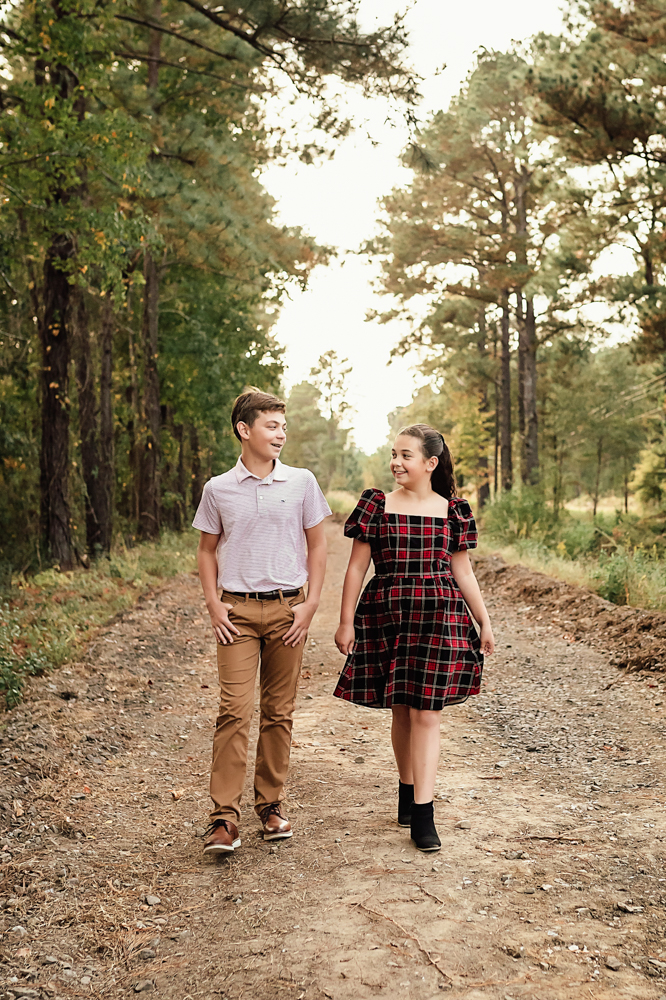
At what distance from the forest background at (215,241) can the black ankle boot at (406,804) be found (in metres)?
3.46

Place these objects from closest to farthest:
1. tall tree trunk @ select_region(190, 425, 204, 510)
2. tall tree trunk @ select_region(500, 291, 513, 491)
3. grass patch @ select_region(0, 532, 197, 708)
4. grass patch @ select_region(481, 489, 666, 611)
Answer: grass patch @ select_region(0, 532, 197, 708), grass patch @ select_region(481, 489, 666, 611), tall tree trunk @ select_region(500, 291, 513, 491), tall tree trunk @ select_region(190, 425, 204, 510)

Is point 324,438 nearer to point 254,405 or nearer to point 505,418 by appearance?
point 505,418

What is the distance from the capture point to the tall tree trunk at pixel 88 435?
17.0 metres

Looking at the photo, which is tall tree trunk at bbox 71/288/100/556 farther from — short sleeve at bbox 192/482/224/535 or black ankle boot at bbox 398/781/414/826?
black ankle boot at bbox 398/781/414/826

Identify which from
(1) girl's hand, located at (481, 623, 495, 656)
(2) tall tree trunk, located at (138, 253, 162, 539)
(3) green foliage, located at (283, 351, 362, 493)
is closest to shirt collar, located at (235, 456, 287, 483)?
(1) girl's hand, located at (481, 623, 495, 656)

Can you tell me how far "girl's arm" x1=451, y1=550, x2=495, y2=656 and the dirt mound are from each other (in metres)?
4.20

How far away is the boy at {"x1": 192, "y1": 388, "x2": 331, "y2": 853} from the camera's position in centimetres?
431

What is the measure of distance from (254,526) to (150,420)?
52.0 ft

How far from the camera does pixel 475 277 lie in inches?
1089

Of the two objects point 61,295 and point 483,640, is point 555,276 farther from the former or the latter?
point 483,640

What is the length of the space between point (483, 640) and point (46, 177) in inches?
352

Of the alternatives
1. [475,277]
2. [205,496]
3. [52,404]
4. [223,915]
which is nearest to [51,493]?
[52,404]

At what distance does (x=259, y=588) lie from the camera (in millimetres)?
4367

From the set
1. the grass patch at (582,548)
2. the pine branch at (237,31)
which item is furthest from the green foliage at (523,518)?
the pine branch at (237,31)
